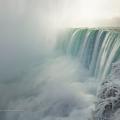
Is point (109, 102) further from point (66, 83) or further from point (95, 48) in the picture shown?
point (95, 48)

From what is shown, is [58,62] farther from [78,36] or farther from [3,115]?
[3,115]

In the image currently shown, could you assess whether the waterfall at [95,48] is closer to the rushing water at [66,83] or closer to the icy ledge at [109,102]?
the rushing water at [66,83]

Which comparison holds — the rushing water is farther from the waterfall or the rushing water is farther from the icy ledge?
the icy ledge

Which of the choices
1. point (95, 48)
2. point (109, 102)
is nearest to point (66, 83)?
point (95, 48)

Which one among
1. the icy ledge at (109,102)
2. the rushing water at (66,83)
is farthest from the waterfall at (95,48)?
the icy ledge at (109,102)

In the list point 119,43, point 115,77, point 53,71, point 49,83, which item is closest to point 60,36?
point 53,71

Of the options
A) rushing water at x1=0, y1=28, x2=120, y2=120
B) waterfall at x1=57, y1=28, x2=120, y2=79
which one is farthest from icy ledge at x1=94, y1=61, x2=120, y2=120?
waterfall at x1=57, y1=28, x2=120, y2=79

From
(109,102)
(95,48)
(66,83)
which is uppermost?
(95,48)
